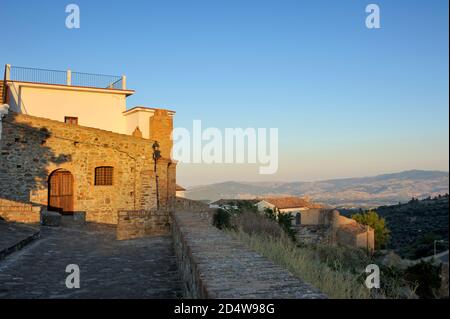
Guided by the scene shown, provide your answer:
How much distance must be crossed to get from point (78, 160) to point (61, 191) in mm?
1528

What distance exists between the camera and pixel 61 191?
1772cm

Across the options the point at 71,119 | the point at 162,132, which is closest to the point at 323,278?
the point at 162,132

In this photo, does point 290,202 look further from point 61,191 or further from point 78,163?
point 61,191

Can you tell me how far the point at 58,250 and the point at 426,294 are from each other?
7.90 meters

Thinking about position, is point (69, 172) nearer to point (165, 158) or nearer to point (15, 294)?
point (165, 158)

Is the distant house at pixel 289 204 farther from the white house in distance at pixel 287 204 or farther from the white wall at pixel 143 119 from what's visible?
the white wall at pixel 143 119

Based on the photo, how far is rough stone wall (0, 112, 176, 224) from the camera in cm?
1694

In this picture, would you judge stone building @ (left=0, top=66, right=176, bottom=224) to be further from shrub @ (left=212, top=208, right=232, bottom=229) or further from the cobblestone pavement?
the cobblestone pavement

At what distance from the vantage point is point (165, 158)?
66.7ft

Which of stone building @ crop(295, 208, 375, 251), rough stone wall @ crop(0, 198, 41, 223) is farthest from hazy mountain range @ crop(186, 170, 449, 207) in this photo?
rough stone wall @ crop(0, 198, 41, 223)

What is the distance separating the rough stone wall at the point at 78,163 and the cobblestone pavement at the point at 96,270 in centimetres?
751

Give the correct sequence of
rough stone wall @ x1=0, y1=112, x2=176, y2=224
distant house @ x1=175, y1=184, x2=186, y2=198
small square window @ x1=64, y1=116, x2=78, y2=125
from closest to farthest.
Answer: rough stone wall @ x1=0, y1=112, x2=176, y2=224, small square window @ x1=64, y1=116, x2=78, y2=125, distant house @ x1=175, y1=184, x2=186, y2=198

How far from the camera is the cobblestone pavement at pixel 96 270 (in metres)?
5.18

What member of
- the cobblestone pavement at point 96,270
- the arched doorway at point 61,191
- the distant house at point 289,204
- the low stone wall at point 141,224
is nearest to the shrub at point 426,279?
the cobblestone pavement at point 96,270
